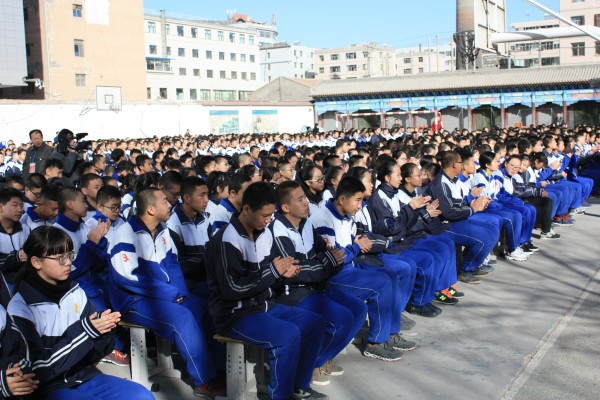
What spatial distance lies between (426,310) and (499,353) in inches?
43.3

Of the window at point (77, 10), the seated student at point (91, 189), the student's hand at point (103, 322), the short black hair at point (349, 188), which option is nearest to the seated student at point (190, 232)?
→ the short black hair at point (349, 188)

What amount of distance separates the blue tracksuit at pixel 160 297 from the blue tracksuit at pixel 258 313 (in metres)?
0.27

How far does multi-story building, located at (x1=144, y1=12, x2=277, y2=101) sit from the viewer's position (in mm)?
64844

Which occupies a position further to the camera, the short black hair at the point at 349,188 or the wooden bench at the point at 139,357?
the short black hair at the point at 349,188

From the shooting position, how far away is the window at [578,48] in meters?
58.2

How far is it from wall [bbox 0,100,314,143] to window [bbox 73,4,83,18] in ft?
56.2

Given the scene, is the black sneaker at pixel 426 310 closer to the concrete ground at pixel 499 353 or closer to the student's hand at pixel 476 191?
the concrete ground at pixel 499 353

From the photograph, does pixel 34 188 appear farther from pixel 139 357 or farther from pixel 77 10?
pixel 77 10

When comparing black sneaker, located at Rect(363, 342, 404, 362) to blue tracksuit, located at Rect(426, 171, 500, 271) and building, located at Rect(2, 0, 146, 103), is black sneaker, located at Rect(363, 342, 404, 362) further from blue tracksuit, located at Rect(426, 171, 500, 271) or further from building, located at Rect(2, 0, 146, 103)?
building, located at Rect(2, 0, 146, 103)

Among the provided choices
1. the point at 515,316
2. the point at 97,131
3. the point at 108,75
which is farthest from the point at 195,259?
the point at 108,75

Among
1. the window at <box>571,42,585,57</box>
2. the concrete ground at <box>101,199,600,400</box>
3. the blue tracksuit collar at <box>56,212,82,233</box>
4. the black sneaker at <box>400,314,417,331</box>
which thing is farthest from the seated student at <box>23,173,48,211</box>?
the window at <box>571,42,585,57</box>

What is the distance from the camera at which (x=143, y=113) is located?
106ft

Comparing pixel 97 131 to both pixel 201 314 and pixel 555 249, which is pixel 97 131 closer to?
pixel 555 249

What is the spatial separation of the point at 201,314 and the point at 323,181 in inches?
92.4
